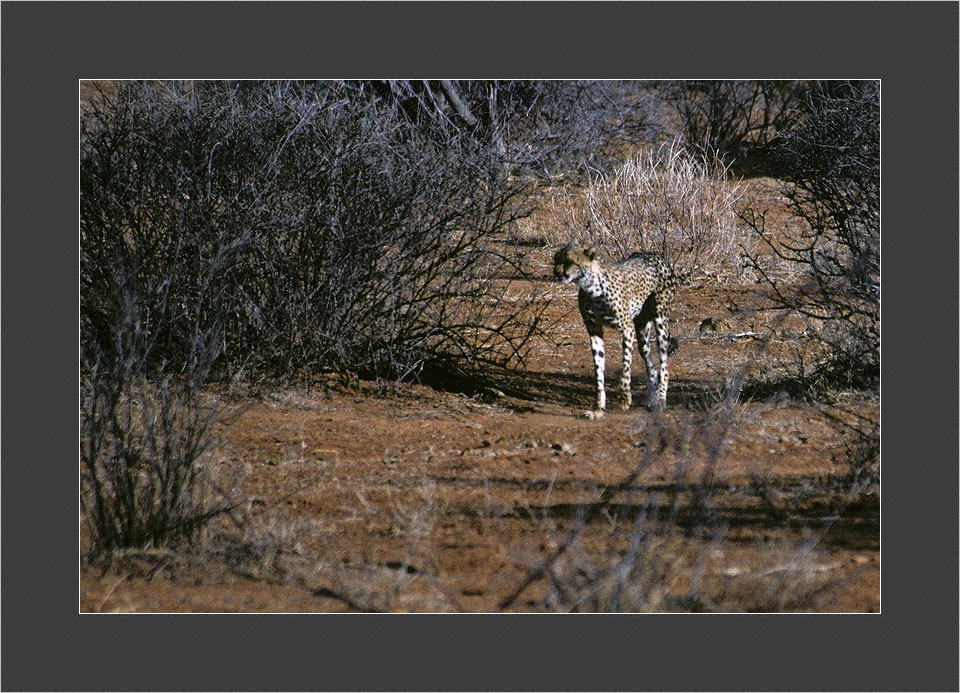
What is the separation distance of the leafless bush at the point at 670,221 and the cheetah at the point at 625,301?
400 centimetres

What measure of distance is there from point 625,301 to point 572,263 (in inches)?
21.3

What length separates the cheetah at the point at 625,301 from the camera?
22.2 feet

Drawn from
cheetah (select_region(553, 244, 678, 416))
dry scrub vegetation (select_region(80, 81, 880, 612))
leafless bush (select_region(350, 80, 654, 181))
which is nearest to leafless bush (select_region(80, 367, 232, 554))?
dry scrub vegetation (select_region(80, 81, 880, 612))

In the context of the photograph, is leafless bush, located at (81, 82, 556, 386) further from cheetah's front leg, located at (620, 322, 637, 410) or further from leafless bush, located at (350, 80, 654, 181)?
leafless bush, located at (350, 80, 654, 181)

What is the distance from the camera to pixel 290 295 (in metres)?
7.17

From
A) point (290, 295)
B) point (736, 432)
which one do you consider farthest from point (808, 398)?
point (290, 295)

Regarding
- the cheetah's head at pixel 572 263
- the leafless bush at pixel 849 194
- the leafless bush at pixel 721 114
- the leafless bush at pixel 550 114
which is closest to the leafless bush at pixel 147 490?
the cheetah's head at pixel 572 263

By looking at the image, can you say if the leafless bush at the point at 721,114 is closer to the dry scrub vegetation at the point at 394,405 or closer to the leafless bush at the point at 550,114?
the leafless bush at the point at 550,114

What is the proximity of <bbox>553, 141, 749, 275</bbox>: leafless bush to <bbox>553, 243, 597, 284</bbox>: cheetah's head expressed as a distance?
4.64m

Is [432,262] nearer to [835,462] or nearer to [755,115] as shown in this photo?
[835,462]

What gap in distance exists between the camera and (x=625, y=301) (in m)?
7.00

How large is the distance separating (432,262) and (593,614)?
4.11m

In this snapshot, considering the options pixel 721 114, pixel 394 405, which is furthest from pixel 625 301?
pixel 721 114

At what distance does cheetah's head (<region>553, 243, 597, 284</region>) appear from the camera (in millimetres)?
6637
